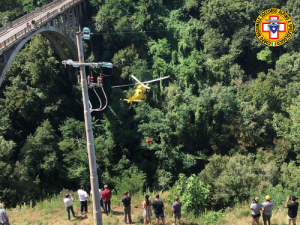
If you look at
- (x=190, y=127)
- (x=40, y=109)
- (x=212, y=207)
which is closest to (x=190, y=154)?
(x=190, y=127)

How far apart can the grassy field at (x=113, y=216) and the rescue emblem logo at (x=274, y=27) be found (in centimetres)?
2629

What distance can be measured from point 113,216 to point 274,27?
30.9 metres

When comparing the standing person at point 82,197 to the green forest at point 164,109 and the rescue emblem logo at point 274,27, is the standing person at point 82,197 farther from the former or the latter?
the rescue emblem logo at point 274,27

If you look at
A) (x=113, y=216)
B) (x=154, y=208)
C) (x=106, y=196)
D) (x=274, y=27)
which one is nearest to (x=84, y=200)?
(x=106, y=196)

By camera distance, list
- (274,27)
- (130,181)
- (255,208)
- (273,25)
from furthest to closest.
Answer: (274,27) < (273,25) < (130,181) < (255,208)

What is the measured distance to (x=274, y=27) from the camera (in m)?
38.4

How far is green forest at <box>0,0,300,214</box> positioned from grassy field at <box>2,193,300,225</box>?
5076 mm

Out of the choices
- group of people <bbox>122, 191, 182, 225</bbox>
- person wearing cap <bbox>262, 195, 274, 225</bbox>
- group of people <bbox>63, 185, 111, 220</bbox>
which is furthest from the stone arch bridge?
person wearing cap <bbox>262, 195, 274, 225</bbox>

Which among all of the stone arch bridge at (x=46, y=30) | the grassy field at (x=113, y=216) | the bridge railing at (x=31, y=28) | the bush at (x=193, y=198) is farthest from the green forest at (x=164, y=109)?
the grassy field at (x=113, y=216)

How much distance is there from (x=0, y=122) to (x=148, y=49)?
67.1ft

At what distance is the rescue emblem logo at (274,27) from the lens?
125 feet

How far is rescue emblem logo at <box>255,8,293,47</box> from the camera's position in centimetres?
3819

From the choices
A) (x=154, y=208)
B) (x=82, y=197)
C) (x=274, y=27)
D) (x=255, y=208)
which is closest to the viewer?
(x=255, y=208)

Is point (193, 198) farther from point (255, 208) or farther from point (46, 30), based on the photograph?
point (46, 30)
